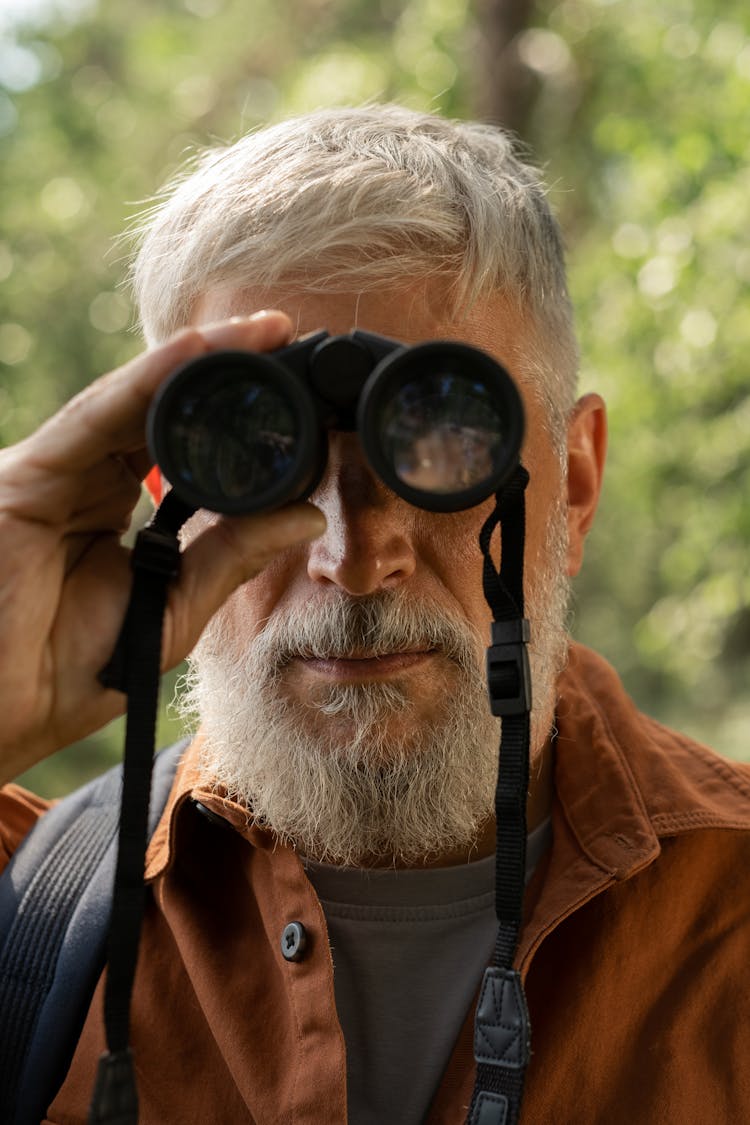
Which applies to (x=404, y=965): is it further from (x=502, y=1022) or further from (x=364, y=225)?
(x=364, y=225)

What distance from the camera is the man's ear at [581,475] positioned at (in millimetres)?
2613

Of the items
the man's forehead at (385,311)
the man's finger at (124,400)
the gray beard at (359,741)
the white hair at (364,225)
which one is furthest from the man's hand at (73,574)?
the white hair at (364,225)

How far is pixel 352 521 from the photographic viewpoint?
200cm

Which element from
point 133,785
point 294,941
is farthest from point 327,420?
point 294,941

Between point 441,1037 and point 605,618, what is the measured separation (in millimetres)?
Result: 16908

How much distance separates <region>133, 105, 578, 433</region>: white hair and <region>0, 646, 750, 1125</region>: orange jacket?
859 millimetres

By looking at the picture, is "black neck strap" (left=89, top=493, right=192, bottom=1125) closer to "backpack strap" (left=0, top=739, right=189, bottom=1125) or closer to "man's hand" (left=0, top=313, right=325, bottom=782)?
"man's hand" (left=0, top=313, right=325, bottom=782)

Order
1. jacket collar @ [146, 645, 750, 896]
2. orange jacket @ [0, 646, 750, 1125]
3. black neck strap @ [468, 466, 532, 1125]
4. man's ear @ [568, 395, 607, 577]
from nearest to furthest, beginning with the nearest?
black neck strap @ [468, 466, 532, 1125] < orange jacket @ [0, 646, 750, 1125] < jacket collar @ [146, 645, 750, 896] < man's ear @ [568, 395, 607, 577]

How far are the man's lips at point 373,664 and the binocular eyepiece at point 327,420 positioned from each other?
0.46 metres

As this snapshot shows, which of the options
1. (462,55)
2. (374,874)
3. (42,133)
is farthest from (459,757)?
(42,133)

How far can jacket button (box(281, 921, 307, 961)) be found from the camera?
2020 millimetres

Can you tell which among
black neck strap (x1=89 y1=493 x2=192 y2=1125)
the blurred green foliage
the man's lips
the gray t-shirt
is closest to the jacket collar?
the gray t-shirt

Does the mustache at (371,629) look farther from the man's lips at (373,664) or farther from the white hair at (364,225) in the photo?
the white hair at (364,225)

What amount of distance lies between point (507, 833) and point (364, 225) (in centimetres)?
118
